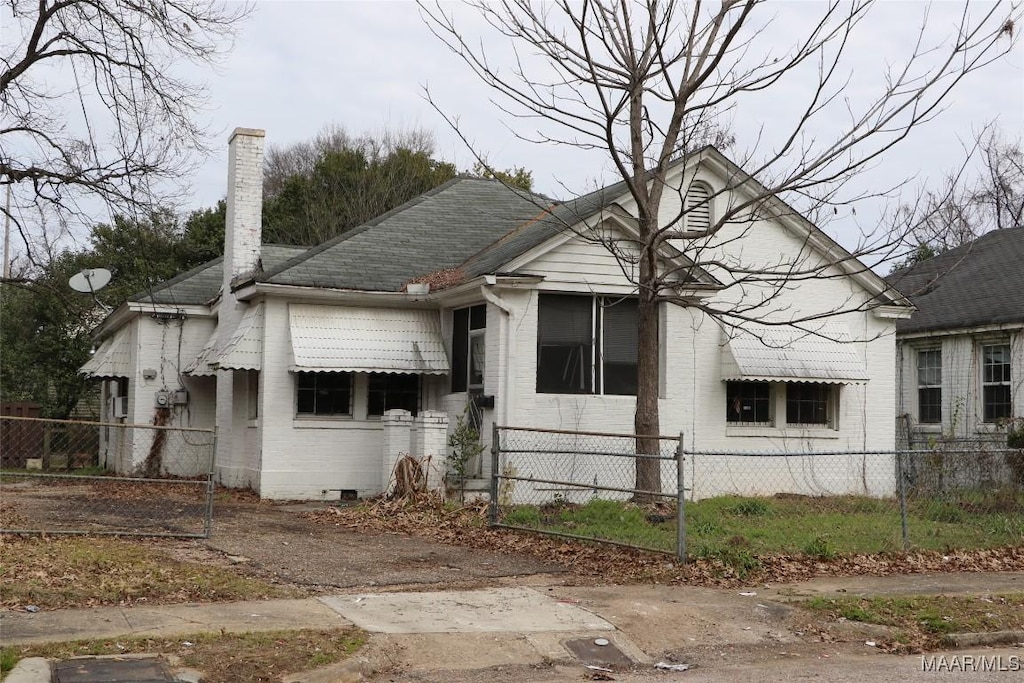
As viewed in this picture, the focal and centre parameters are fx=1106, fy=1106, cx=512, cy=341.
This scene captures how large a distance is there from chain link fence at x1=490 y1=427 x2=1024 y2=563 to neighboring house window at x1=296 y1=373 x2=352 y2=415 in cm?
337

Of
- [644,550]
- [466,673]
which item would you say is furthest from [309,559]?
[466,673]

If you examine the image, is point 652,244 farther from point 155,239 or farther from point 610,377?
point 155,239

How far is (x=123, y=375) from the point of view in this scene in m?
23.5

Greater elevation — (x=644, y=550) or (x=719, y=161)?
(x=719, y=161)

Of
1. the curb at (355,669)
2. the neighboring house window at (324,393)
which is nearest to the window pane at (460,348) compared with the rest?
the neighboring house window at (324,393)

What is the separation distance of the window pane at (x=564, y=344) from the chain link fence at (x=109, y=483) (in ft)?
16.6

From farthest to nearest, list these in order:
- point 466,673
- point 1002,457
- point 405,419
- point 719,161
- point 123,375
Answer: point 123,375
point 719,161
point 405,419
point 1002,457
point 466,673

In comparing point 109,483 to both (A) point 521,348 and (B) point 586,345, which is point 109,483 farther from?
(B) point 586,345

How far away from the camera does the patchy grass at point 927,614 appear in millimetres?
8789

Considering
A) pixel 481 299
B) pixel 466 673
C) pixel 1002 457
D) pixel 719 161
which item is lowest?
pixel 466 673

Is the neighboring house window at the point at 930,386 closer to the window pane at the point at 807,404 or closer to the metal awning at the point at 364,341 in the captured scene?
the window pane at the point at 807,404

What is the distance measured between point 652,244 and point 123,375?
46.9 feet

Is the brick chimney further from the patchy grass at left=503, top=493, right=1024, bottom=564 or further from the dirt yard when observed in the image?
the patchy grass at left=503, top=493, right=1024, bottom=564

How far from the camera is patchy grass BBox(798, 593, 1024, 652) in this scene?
8789 millimetres
